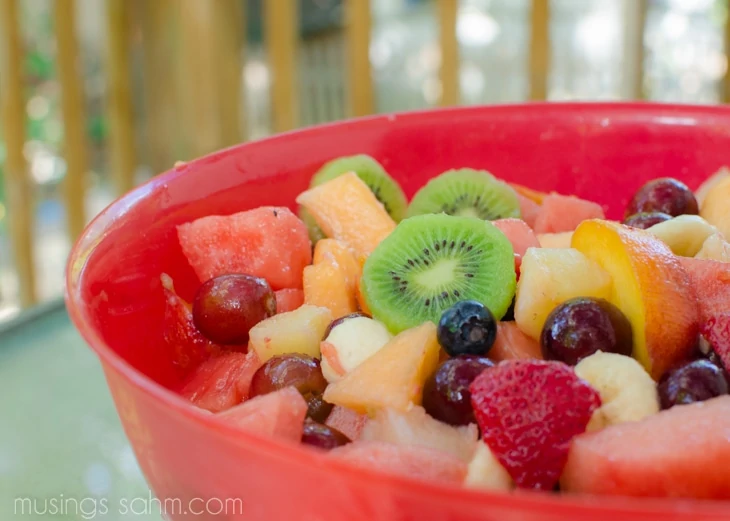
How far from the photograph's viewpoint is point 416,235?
2.60 ft

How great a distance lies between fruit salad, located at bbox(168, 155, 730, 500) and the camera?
50 cm

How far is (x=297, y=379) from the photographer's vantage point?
0.68m

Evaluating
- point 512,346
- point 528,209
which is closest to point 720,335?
point 512,346

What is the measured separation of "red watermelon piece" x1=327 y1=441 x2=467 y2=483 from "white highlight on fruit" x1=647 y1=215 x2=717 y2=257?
1.31 feet

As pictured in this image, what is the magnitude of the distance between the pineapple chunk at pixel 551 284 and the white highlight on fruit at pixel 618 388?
0.08m

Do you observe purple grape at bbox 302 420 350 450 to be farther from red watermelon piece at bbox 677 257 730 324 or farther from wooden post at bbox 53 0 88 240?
wooden post at bbox 53 0 88 240

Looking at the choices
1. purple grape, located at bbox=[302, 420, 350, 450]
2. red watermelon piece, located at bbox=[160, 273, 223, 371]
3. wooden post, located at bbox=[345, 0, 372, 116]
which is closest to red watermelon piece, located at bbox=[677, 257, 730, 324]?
purple grape, located at bbox=[302, 420, 350, 450]

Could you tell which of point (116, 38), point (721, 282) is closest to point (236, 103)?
point (116, 38)

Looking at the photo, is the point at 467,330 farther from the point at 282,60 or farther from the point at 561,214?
the point at 282,60

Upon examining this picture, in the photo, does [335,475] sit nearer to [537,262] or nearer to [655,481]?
[655,481]

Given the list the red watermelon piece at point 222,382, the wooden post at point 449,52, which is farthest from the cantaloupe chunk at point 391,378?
the wooden post at point 449,52

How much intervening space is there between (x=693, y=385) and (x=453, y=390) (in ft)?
0.53

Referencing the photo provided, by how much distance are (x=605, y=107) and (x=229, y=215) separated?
483 millimetres

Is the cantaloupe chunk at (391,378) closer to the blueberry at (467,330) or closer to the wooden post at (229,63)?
the blueberry at (467,330)
